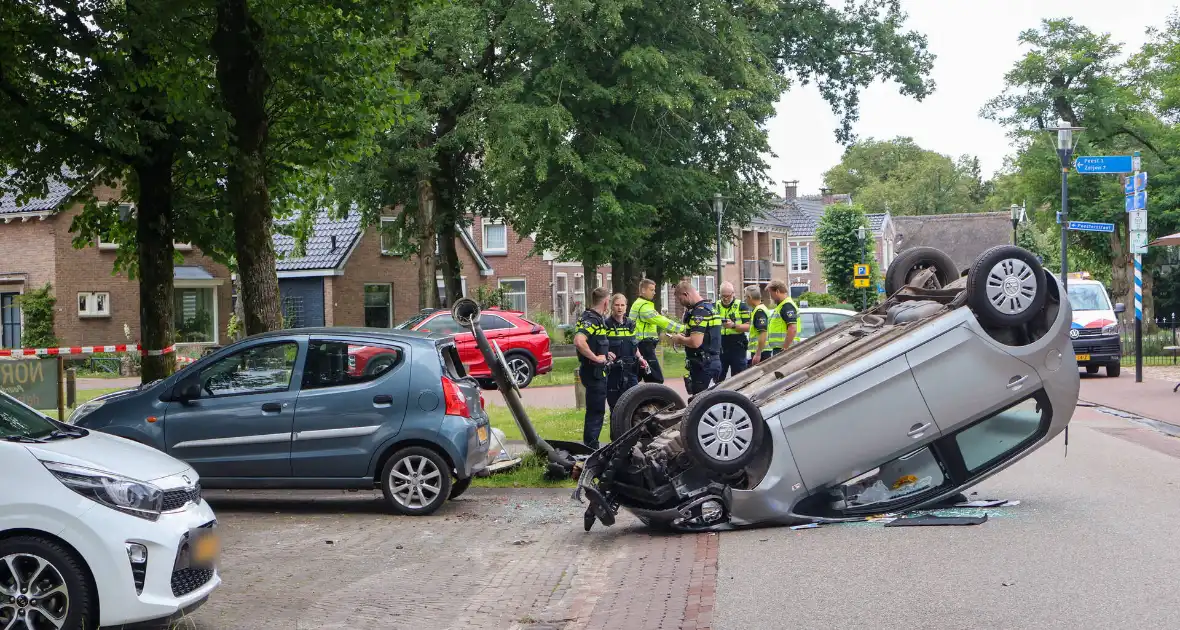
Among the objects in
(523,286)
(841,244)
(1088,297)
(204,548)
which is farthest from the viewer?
(841,244)

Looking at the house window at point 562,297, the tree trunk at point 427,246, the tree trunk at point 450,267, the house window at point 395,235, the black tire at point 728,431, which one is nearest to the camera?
the black tire at point 728,431

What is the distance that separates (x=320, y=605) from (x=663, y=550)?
242 centimetres

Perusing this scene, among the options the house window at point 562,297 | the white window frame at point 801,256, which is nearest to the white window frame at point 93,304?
the house window at point 562,297

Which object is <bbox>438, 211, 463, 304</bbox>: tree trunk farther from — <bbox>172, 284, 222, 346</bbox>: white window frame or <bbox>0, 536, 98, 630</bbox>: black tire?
<bbox>0, 536, 98, 630</bbox>: black tire

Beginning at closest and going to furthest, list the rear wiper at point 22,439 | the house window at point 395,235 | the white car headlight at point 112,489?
the white car headlight at point 112,489
the rear wiper at point 22,439
the house window at point 395,235

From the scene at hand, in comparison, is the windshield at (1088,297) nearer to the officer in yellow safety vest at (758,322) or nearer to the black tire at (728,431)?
the officer in yellow safety vest at (758,322)

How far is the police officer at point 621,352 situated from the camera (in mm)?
12452

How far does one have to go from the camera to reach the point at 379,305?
4241 cm

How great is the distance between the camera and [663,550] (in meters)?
8.22

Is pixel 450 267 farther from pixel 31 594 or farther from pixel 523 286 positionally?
pixel 31 594

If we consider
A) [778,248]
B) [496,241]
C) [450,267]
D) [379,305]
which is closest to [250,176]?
[450,267]

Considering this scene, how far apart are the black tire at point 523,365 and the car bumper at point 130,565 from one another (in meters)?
18.3

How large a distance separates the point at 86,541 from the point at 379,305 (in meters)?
37.2

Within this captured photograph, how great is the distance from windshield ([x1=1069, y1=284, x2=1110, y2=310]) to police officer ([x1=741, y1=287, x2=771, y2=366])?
518 inches
